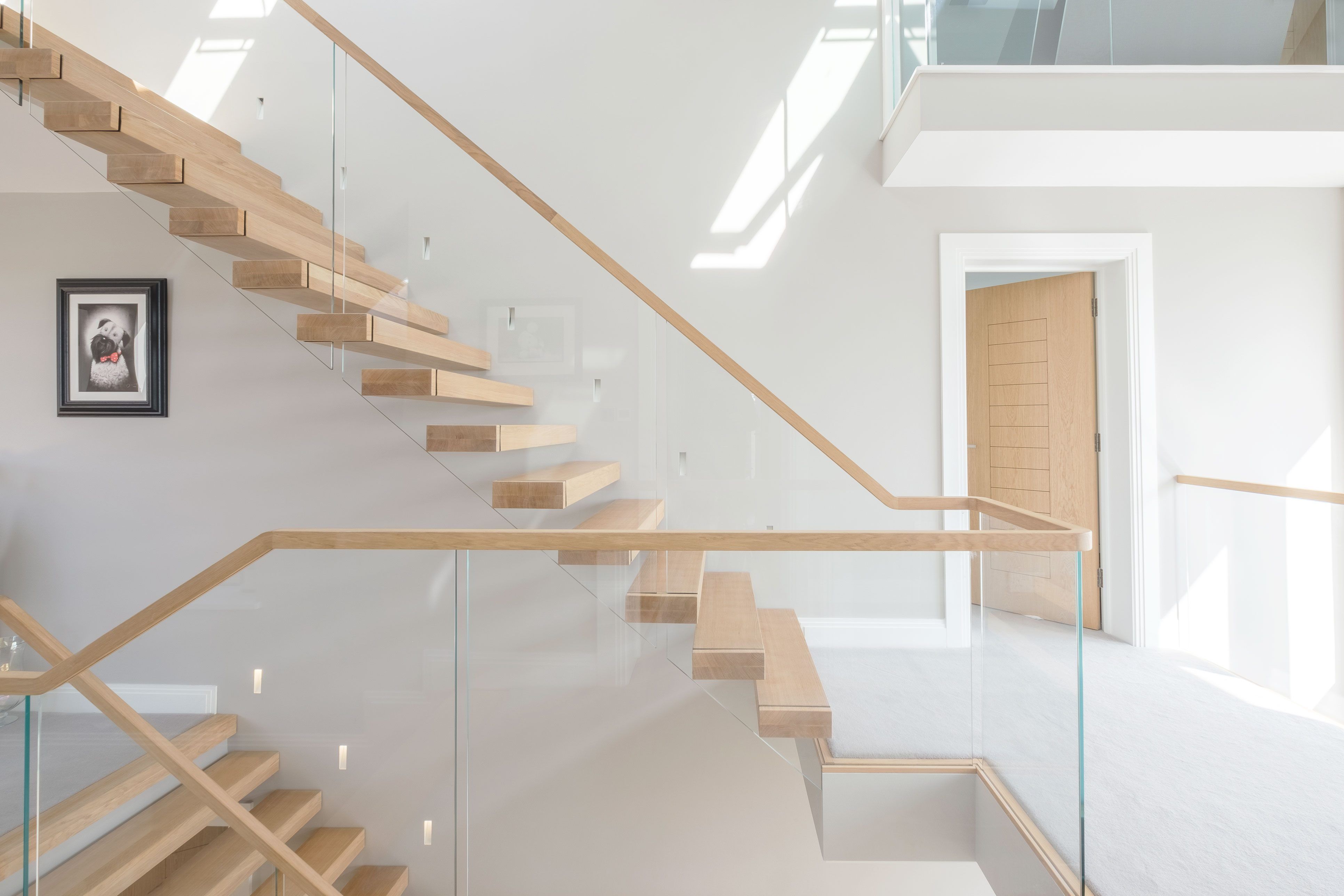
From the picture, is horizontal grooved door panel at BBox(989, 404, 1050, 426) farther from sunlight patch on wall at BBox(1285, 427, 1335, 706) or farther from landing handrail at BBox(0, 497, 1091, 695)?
landing handrail at BBox(0, 497, 1091, 695)

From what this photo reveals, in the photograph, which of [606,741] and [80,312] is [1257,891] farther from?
[80,312]

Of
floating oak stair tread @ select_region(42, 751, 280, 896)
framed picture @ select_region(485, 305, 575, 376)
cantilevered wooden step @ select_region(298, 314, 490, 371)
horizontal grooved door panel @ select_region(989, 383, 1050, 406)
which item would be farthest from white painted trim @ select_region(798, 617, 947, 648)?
horizontal grooved door panel @ select_region(989, 383, 1050, 406)

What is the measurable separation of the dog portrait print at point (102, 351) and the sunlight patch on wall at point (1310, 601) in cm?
498

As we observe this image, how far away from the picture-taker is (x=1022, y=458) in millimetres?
3715

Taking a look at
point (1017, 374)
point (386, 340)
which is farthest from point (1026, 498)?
point (386, 340)

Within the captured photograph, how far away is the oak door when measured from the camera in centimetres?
336

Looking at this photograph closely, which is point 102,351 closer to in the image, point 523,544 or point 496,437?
point 496,437

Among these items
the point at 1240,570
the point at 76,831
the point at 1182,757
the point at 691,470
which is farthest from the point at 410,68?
the point at 1240,570

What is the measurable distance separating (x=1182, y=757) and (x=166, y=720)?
289cm

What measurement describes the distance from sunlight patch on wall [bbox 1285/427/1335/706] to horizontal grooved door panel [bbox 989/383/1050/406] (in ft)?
3.58

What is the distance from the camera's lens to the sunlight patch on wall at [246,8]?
242 cm

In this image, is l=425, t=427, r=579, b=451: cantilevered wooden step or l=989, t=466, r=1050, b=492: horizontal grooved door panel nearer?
l=425, t=427, r=579, b=451: cantilevered wooden step

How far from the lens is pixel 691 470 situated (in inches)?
81.6

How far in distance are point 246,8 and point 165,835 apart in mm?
2648
